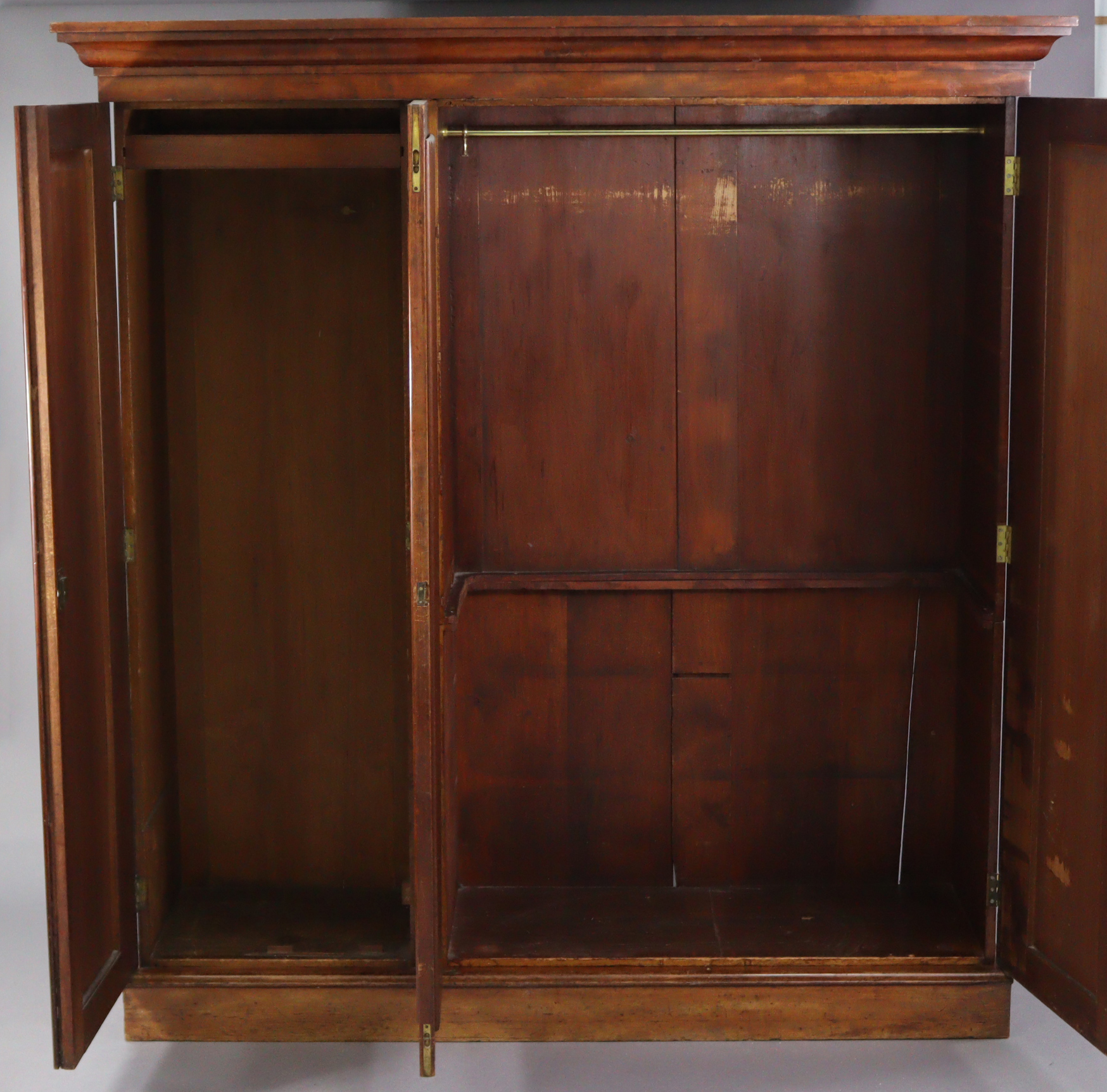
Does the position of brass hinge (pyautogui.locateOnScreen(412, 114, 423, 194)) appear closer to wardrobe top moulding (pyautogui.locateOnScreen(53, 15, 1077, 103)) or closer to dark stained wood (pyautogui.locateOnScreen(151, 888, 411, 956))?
wardrobe top moulding (pyautogui.locateOnScreen(53, 15, 1077, 103))

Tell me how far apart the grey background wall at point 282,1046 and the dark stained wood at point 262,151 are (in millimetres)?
748

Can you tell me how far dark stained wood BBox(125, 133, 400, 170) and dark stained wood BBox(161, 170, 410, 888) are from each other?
0.42 metres

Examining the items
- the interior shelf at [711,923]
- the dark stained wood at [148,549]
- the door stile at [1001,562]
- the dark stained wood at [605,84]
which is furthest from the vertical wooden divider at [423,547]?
the door stile at [1001,562]

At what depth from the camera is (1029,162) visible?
309cm

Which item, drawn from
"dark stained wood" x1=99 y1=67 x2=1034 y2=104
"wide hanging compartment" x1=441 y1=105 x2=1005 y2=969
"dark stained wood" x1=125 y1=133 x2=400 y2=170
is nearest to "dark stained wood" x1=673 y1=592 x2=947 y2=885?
"wide hanging compartment" x1=441 y1=105 x2=1005 y2=969

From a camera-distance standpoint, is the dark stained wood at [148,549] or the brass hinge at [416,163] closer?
the brass hinge at [416,163]

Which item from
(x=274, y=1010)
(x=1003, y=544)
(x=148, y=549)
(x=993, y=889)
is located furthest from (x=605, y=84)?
(x=274, y=1010)

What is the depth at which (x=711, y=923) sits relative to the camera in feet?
11.8

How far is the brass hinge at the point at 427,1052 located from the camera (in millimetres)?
2904

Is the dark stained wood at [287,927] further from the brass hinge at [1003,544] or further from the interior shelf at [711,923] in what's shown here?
the brass hinge at [1003,544]

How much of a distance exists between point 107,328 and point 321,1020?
5.72ft

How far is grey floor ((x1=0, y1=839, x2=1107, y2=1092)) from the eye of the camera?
10.5 feet

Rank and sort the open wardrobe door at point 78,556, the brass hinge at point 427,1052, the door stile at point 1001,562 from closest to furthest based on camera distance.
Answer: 1. the open wardrobe door at point 78,556
2. the brass hinge at point 427,1052
3. the door stile at point 1001,562

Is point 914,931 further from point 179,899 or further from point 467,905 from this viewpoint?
point 179,899
